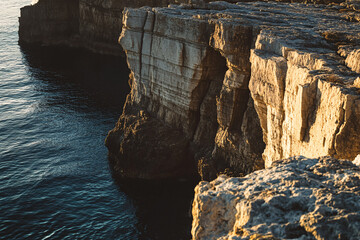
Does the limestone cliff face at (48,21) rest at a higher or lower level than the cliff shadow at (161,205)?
higher

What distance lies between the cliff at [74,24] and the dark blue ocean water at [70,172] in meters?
15.8

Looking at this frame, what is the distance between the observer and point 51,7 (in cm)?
9450

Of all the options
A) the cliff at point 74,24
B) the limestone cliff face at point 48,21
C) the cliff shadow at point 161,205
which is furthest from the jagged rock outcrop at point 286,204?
the limestone cliff face at point 48,21

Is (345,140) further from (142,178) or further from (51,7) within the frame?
(51,7)

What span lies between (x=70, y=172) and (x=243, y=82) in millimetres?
19651

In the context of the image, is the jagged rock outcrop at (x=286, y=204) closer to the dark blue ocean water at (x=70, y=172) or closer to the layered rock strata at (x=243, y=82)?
the layered rock strata at (x=243, y=82)

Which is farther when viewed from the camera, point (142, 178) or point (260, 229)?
point (142, 178)

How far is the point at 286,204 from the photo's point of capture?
1050 cm

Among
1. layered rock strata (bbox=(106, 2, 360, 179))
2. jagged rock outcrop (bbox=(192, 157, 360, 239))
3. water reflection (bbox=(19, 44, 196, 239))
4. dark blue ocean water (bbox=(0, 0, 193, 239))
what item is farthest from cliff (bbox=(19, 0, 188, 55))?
jagged rock outcrop (bbox=(192, 157, 360, 239))

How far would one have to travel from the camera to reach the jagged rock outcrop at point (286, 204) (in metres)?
9.66

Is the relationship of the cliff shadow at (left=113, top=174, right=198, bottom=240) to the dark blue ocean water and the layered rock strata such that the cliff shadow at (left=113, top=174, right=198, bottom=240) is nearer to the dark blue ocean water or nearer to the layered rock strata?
the dark blue ocean water

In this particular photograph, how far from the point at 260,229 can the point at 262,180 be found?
215 cm

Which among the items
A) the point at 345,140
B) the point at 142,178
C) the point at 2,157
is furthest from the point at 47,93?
the point at 345,140

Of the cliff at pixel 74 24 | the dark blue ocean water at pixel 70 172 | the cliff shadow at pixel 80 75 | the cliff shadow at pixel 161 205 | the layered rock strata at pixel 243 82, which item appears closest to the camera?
the layered rock strata at pixel 243 82
